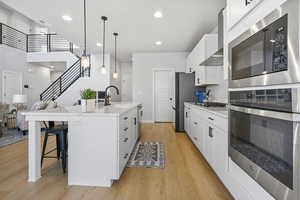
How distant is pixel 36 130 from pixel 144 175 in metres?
1.50

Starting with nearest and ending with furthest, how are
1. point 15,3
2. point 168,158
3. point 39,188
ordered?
point 39,188, point 168,158, point 15,3

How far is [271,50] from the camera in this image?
0.90 metres

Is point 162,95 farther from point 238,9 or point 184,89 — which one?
point 238,9

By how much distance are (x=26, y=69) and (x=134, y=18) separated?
20.7 ft

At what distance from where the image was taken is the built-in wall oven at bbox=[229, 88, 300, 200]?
0.76 metres

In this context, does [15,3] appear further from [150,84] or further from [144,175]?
[150,84]

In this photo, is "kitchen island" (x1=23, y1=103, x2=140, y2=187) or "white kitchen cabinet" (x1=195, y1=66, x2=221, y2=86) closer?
"kitchen island" (x1=23, y1=103, x2=140, y2=187)

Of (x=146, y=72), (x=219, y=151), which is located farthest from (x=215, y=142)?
(x=146, y=72)

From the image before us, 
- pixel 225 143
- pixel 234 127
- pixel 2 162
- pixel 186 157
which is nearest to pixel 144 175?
pixel 186 157

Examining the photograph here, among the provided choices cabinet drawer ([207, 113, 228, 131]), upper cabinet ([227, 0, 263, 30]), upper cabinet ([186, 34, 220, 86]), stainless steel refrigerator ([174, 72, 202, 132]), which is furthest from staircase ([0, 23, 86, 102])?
upper cabinet ([227, 0, 263, 30])

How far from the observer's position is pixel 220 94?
3.61 metres

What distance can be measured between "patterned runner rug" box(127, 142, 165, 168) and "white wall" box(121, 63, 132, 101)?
561cm

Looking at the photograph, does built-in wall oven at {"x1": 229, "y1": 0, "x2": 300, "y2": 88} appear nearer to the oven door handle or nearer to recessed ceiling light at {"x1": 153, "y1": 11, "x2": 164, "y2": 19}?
the oven door handle

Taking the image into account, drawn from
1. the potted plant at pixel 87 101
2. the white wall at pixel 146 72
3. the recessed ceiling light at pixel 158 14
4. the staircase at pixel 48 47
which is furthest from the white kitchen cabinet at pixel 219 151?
the staircase at pixel 48 47
